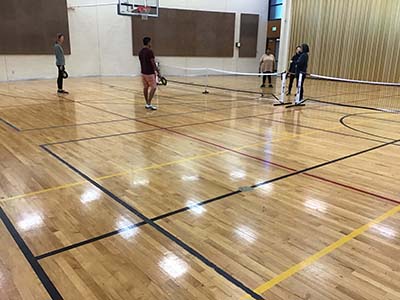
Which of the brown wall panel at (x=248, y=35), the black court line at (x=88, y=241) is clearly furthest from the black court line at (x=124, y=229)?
the brown wall panel at (x=248, y=35)

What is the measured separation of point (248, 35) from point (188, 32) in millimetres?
4228

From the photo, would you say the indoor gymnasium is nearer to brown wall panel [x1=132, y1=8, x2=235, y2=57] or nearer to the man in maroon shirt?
the man in maroon shirt

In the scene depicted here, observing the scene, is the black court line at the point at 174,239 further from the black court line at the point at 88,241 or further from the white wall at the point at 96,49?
the white wall at the point at 96,49

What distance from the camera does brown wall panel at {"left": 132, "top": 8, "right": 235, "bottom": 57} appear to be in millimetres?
18844

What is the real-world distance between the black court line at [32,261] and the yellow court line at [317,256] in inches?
45.6

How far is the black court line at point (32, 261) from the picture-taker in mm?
2186

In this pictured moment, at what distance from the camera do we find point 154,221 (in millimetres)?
3109

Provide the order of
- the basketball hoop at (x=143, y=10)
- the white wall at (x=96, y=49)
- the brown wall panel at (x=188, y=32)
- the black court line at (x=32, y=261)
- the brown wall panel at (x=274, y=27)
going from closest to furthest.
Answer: the black court line at (x=32, y=261), the basketball hoop at (x=143, y=10), the white wall at (x=96, y=49), the brown wall panel at (x=188, y=32), the brown wall panel at (x=274, y=27)

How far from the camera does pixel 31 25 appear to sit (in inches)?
608

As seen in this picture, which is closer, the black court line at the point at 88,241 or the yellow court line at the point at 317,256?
the yellow court line at the point at 317,256

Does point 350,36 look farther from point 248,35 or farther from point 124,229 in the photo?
point 124,229

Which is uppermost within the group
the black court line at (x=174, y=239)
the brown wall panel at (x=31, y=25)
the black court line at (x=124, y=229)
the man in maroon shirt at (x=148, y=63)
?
the brown wall panel at (x=31, y=25)

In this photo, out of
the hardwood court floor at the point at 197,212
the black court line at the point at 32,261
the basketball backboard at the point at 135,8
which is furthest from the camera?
the basketball backboard at the point at 135,8

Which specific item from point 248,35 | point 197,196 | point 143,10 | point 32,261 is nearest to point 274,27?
point 248,35
